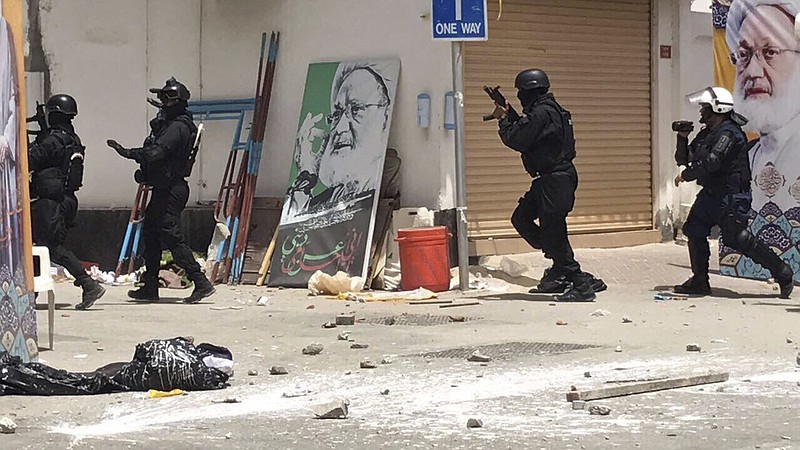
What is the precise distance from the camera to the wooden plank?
689cm

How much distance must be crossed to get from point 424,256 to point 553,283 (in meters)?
1.24

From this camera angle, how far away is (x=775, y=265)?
1135 centimetres

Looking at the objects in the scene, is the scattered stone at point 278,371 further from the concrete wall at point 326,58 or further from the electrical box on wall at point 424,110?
the electrical box on wall at point 424,110

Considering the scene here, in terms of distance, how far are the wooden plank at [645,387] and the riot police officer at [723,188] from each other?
4125mm

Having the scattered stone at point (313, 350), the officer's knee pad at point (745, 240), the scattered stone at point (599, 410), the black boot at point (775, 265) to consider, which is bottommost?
the scattered stone at point (599, 410)

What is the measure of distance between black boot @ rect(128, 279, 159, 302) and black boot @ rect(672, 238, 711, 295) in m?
4.71

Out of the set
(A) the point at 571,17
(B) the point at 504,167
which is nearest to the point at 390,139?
(B) the point at 504,167

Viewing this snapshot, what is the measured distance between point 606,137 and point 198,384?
828cm

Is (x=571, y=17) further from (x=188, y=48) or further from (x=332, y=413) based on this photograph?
(x=332, y=413)

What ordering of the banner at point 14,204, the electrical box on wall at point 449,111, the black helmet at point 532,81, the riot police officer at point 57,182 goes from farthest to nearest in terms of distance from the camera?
1. the electrical box on wall at point 449,111
2. the black helmet at point 532,81
3. the riot police officer at point 57,182
4. the banner at point 14,204

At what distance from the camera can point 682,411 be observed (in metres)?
6.61

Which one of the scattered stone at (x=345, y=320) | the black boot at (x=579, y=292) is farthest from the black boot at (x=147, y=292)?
the black boot at (x=579, y=292)

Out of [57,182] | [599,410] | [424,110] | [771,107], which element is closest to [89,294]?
[57,182]

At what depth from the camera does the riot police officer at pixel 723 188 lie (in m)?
11.4
